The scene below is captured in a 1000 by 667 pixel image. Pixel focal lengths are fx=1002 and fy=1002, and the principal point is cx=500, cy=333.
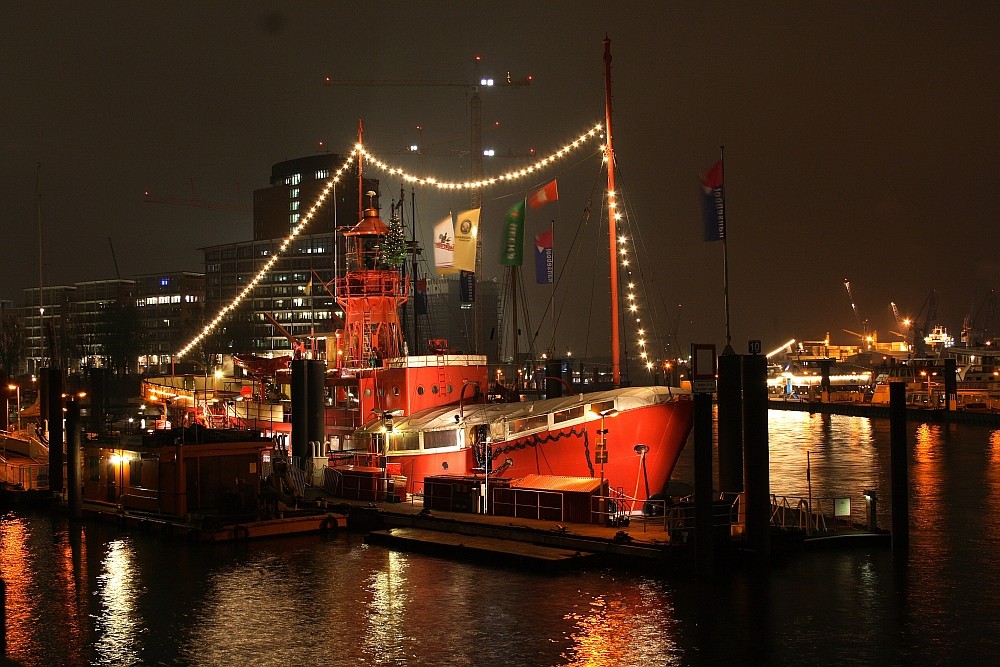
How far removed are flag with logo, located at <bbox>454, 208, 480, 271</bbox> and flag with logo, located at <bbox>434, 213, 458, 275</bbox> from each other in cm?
A: 173

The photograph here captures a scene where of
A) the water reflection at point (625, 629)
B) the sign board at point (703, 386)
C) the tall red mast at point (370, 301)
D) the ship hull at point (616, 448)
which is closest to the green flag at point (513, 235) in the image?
the tall red mast at point (370, 301)

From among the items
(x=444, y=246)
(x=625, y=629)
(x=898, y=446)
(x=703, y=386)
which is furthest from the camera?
(x=444, y=246)

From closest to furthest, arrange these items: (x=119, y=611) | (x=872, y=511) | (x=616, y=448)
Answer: (x=119, y=611) < (x=872, y=511) < (x=616, y=448)

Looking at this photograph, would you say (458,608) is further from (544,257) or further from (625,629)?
(544,257)

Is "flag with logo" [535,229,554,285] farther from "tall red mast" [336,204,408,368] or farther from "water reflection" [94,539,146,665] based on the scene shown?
"water reflection" [94,539,146,665]

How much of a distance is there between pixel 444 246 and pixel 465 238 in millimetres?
3039

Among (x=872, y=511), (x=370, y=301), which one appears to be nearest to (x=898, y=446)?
(x=872, y=511)

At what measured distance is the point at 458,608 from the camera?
1008 inches

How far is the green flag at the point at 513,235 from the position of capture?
4241 cm

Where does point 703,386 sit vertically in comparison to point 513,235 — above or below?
below

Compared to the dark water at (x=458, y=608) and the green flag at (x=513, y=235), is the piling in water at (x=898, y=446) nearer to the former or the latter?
the dark water at (x=458, y=608)

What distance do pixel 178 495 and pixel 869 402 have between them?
411ft

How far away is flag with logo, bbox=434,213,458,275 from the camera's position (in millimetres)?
45625

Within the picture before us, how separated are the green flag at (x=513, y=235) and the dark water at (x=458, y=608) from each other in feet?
49.8
